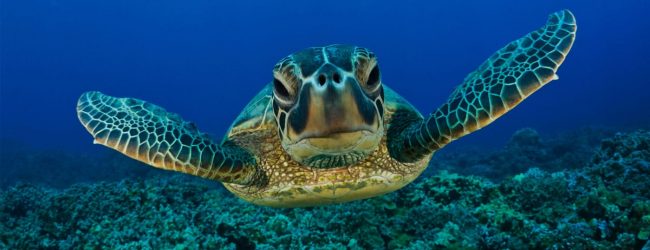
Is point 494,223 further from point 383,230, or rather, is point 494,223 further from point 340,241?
point 340,241

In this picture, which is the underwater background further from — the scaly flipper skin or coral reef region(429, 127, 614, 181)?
the scaly flipper skin

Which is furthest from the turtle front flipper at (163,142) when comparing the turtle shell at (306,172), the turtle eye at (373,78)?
the turtle eye at (373,78)

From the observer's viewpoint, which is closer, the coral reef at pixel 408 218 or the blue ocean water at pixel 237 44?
the coral reef at pixel 408 218

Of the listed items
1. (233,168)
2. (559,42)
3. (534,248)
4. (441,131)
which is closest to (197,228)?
(233,168)

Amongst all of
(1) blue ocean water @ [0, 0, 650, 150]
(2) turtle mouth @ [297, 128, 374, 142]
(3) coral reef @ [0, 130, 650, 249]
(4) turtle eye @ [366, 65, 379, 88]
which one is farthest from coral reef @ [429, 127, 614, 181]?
(1) blue ocean water @ [0, 0, 650, 150]

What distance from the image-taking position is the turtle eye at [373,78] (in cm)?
235

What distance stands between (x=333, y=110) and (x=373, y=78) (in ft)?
1.71

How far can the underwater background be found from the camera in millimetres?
3992

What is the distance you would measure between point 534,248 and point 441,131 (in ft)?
4.72

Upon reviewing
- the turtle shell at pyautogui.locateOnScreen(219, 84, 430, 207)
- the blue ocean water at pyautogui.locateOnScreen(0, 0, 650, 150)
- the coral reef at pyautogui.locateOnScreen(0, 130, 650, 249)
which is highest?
the blue ocean water at pyautogui.locateOnScreen(0, 0, 650, 150)

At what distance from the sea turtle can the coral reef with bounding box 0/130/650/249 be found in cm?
54

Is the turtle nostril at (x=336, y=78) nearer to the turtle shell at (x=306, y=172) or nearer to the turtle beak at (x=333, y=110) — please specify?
the turtle beak at (x=333, y=110)

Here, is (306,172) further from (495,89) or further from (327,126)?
(495,89)

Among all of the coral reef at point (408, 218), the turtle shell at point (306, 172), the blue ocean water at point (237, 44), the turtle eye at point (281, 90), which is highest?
the blue ocean water at point (237, 44)
